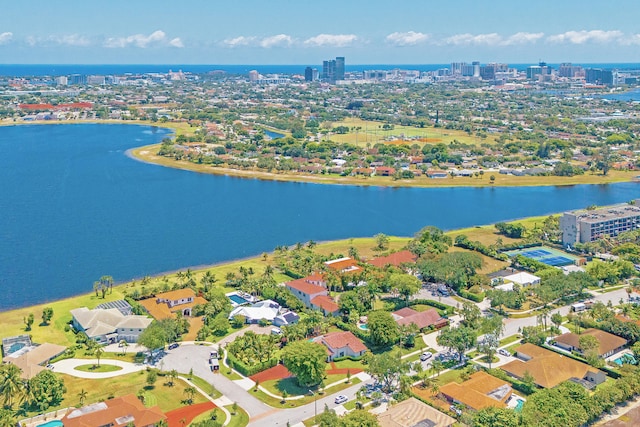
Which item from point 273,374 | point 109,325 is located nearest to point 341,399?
point 273,374

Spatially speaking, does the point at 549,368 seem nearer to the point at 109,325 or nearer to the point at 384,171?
the point at 109,325

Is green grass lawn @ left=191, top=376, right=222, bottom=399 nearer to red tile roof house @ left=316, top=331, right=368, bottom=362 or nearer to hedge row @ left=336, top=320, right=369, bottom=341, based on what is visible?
red tile roof house @ left=316, top=331, right=368, bottom=362

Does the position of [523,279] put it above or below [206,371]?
above

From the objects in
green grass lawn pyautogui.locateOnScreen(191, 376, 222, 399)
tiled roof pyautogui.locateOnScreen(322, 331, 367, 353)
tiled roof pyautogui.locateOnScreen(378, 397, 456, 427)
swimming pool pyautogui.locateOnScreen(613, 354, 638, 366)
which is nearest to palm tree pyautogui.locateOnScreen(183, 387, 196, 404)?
green grass lawn pyautogui.locateOnScreen(191, 376, 222, 399)

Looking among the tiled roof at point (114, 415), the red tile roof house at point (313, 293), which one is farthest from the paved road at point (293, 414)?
the red tile roof house at point (313, 293)

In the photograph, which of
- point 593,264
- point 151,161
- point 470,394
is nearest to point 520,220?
point 593,264

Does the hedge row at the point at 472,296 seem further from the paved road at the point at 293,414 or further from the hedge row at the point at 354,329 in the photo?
the paved road at the point at 293,414

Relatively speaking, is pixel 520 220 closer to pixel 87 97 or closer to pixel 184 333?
pixel 184 333
